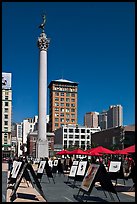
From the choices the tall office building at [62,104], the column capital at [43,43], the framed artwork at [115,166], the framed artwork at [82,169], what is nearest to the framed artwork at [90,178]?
the framed artwork at [82,169]

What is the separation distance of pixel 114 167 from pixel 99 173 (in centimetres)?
641

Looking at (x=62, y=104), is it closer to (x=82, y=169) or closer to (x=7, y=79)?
(x=7, y=79)

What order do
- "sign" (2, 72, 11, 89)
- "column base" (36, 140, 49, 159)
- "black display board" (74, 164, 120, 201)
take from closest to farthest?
"black display board" (74, 164, 120, 201) → "column base" (36, 140, 49, 159) → "sign" (2, 72, 11, 89)

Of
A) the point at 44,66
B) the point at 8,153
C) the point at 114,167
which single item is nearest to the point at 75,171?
the point at 114,167

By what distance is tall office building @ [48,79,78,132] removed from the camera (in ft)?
508

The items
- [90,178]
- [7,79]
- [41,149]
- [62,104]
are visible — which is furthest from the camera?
[62,104]

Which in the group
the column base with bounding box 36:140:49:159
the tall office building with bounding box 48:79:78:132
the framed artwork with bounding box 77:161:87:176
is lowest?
the column base with bounding box 36:140:49:159

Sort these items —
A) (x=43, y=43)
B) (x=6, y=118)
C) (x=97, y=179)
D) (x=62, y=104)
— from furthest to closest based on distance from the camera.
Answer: (x=62, y=104), (x=6, y=118), (x=43, y=43), (x=97, y=179)

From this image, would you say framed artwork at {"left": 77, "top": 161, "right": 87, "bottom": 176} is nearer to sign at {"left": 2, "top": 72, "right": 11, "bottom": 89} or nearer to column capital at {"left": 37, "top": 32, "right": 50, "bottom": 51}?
column capital at {"left": 37, "top": 32, "right": 50, "bottom": 51}

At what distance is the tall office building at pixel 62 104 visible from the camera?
15475 centimetres

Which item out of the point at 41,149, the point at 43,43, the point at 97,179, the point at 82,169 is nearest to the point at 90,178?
the point at 97,179

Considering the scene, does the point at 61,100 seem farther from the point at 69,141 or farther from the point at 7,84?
the point at 7,84

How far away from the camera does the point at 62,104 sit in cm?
15712

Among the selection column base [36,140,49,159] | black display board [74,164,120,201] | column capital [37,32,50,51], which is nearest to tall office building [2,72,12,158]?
column capital [37,32,50,51]
